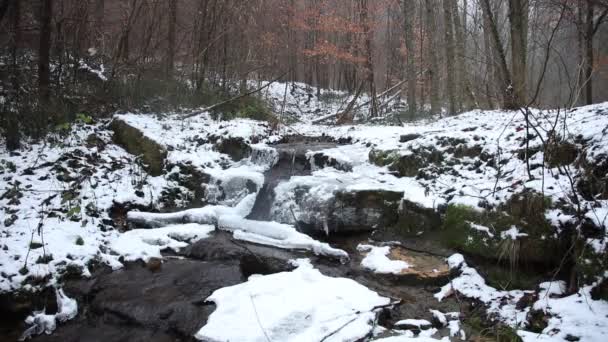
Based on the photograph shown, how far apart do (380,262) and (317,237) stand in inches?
64.1

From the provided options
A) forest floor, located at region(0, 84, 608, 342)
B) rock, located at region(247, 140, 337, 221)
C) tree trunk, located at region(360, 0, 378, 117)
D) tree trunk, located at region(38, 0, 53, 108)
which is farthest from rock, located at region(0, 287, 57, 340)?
tree trunk, located at region(360, 0, 378, 117)

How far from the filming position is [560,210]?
14.8 ft

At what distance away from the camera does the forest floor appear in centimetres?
392

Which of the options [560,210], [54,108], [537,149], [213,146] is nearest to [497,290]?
[560,210]

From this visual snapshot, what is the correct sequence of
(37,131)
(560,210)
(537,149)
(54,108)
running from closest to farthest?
(560,210)
(537,149)
(37,131)
(54,108)

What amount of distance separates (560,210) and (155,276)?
17.1 ft

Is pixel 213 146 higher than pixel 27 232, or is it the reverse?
pixel 213 146

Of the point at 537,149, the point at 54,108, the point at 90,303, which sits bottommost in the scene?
the point at 90,303

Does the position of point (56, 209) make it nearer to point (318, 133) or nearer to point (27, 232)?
point (27, 232)

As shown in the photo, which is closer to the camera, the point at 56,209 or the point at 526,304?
the point at 526,304

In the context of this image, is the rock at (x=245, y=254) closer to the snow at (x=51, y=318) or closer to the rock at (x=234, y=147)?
the snow at (x=51, y=318)

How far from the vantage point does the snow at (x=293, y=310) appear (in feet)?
11.7

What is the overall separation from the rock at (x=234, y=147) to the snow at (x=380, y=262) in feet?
14.5

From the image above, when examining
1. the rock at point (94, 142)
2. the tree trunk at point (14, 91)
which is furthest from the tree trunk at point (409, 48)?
the tree trunk at point (14, 91)
